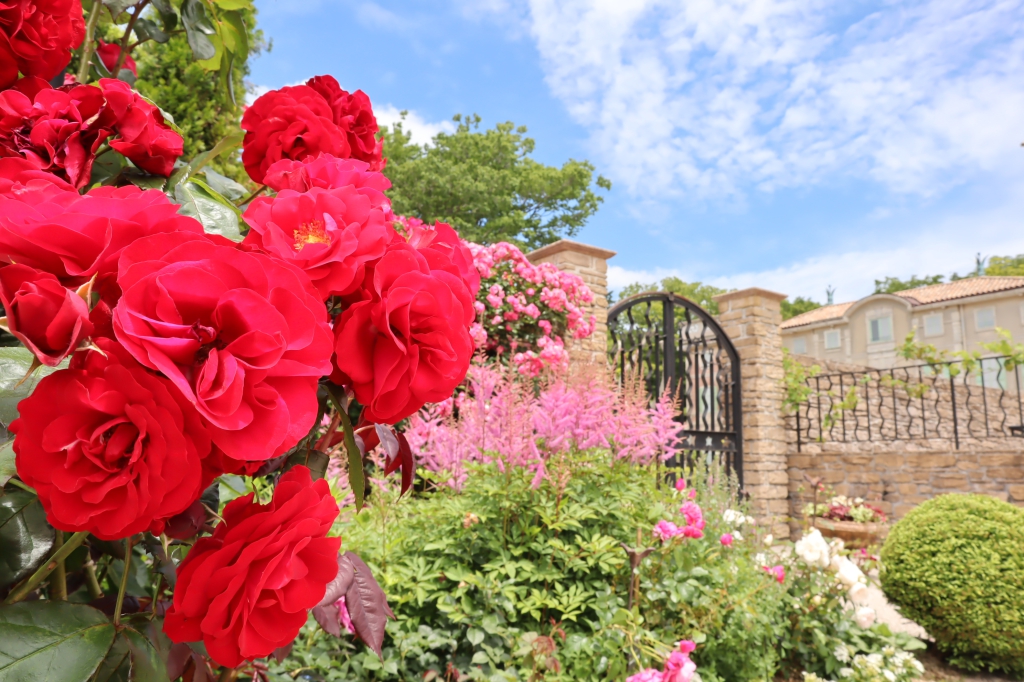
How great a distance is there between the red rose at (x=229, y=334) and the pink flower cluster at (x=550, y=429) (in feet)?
6.32

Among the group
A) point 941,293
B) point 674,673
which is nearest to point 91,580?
point 674,673

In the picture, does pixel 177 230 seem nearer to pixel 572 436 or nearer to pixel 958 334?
pixel 572 436

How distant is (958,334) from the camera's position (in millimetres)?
24078

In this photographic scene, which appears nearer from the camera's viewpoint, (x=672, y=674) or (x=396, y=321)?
(x=396, y=321)

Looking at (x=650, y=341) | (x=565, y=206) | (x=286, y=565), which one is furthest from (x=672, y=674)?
(x=565, y=206)

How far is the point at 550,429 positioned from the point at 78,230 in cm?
229

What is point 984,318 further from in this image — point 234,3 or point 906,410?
point 234,3

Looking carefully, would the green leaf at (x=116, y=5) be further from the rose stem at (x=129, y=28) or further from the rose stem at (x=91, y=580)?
the rose stem at (x=91, y=580)

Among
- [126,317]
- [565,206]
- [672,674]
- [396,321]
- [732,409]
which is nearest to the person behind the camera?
[126,317]

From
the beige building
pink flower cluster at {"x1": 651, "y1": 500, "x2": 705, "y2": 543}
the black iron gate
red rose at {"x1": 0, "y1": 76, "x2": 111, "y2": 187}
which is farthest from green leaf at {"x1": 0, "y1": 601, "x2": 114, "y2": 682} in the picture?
the beige building

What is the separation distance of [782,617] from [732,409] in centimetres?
544

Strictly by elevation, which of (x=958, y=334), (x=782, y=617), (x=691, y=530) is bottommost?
(x=782, y=617)

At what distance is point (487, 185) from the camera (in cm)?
1560

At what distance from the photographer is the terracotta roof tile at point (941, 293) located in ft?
74.0
